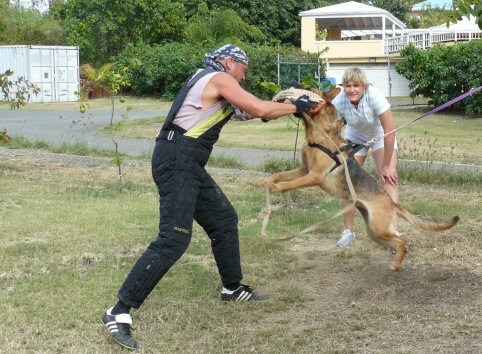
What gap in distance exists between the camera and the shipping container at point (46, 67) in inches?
1294

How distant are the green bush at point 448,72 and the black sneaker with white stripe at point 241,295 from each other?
1768cm

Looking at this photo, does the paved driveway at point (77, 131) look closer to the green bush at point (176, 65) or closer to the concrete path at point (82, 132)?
the concrete path at point (82, 132)

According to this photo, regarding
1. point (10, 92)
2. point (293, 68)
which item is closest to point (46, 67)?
point (293, 68)

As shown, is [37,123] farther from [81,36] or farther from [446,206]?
[81,36]

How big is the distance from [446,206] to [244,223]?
2.60 meters

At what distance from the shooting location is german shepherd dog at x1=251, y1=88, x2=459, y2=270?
17.9 feet

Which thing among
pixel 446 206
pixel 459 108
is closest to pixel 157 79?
pixel 459 108

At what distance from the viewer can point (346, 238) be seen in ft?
22.9

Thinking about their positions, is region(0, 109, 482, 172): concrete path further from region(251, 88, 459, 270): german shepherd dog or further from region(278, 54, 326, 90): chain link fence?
region(278, 54, 326, 90): chain link fence

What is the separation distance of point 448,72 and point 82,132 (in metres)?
12.2

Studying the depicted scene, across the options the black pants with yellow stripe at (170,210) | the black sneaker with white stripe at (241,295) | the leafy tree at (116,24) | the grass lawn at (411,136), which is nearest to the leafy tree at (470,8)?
the black pants with yellow stripe at (170,210)

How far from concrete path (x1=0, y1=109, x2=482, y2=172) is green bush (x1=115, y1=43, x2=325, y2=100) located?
22.5 ft

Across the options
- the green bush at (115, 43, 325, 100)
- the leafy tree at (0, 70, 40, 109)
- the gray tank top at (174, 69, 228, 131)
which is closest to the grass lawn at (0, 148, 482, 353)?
the gray tank top at (174, 69, 228, 131)

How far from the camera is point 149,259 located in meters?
4.53
